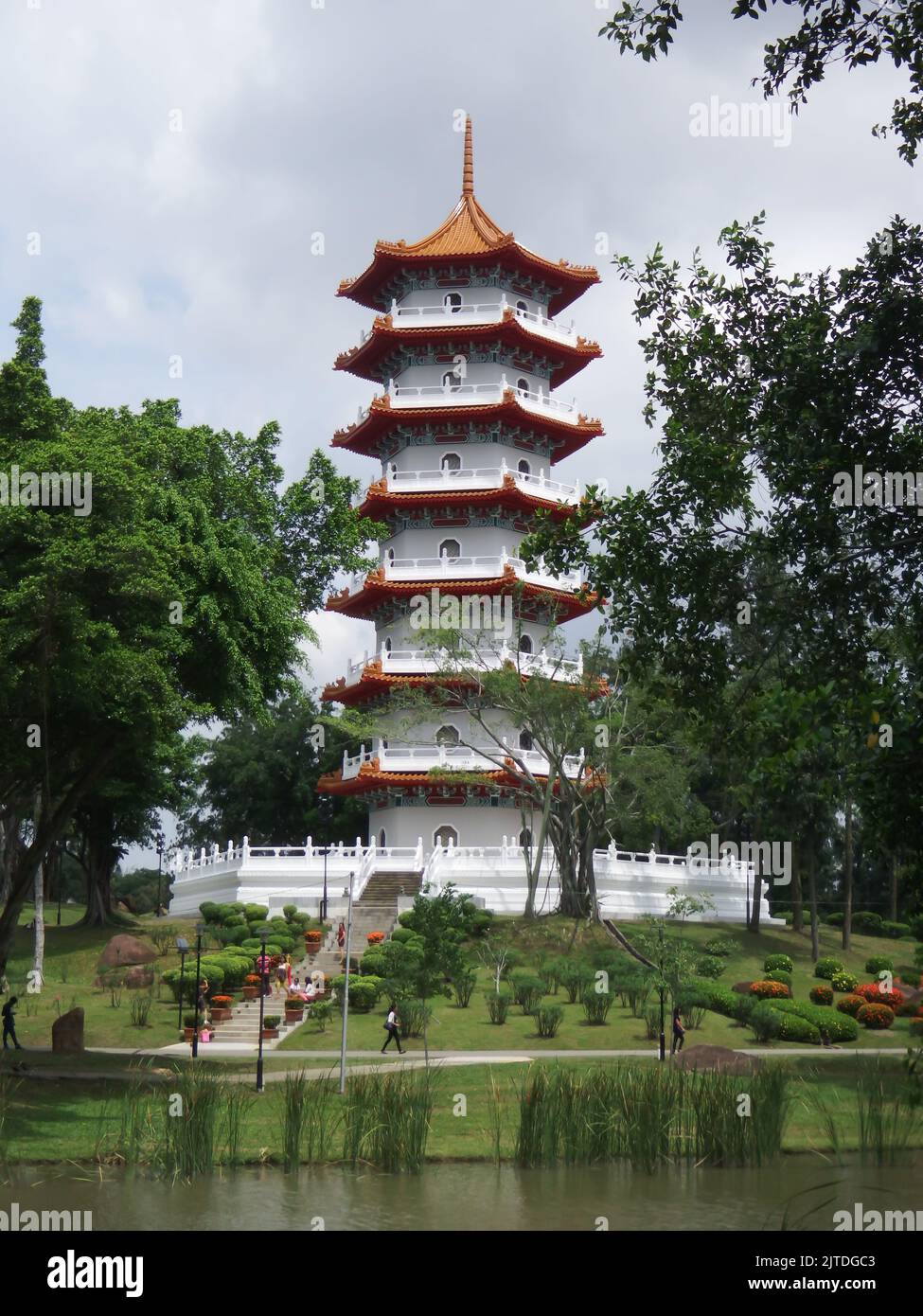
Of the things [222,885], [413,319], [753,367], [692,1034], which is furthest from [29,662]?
[413,319]

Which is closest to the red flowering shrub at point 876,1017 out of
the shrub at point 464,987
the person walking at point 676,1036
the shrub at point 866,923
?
the person walking at point 676,1036

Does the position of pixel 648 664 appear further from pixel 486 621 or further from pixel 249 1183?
pixel 486 621

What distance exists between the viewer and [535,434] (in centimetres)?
5709

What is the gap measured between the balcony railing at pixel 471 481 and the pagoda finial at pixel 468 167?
1380 centimetres

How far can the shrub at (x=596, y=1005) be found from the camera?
118ft

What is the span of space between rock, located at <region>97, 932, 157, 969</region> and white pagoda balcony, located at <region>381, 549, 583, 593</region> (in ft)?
55.8

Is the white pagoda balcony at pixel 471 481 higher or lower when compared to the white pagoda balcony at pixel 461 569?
higher

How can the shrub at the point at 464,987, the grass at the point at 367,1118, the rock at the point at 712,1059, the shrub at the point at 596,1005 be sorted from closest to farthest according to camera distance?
the grass at the point at 367,1118, the rock at the point at 712,1059, the shrub at the point at 596,1005, the shrub at the point at 464,987

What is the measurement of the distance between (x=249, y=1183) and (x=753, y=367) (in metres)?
12.4

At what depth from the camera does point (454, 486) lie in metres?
54.9

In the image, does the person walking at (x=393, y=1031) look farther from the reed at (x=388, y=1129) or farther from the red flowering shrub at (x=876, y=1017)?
the red flowering shrub at (x=876, y=1017)

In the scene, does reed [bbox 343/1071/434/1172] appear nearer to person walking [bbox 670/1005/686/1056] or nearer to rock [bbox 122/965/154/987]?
person walking [bbox 670/1005/686/1056]

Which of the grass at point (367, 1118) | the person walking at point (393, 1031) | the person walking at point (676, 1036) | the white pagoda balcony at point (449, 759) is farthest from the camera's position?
the white pagoda balcony at point (449, 759)

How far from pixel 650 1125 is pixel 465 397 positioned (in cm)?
3940
